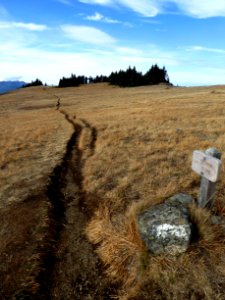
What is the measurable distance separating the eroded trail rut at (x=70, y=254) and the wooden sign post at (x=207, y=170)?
3007 millimetres

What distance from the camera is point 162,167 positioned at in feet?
40.2

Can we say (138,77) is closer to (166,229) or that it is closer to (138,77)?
(138,77)

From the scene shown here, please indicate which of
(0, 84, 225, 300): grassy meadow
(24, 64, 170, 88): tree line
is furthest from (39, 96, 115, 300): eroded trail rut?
(24, 64, 170, 88): tree line

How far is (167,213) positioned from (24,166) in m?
8.92

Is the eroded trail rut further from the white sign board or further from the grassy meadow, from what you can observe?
the white sign board

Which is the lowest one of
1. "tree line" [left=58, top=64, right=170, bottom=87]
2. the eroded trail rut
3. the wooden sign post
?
"tree line" [left=58, top=64, right=170, bottom=87]

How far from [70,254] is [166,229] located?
7.76 ft

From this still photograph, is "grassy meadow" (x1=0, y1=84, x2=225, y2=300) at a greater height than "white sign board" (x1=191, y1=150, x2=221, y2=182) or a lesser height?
lesser

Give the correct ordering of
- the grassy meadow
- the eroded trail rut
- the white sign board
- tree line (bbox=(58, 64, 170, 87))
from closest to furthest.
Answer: the grassy meadow → the eroded trail rut → the white sign board → tree line (bbox=(58, 64, 170, 87))

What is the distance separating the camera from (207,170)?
7223 mm

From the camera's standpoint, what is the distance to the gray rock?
673cm

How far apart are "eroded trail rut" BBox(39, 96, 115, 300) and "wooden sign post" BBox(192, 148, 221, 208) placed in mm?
3007

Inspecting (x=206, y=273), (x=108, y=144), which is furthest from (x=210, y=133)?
(x=206, y=273)

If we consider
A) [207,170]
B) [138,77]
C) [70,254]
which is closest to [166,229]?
[207,170]
